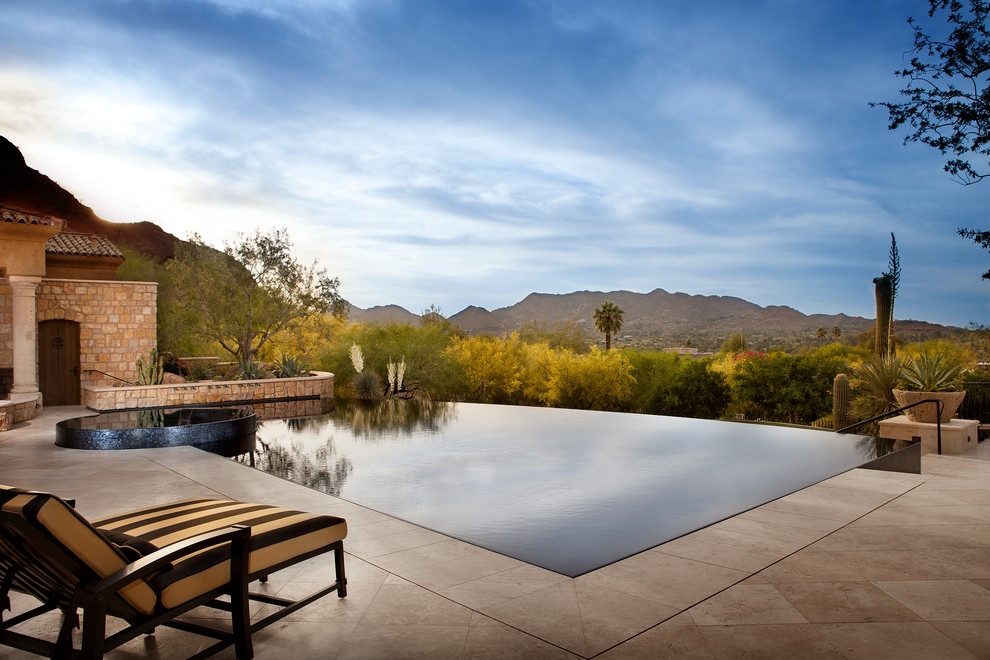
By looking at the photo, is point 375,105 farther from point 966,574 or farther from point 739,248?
point 739,248

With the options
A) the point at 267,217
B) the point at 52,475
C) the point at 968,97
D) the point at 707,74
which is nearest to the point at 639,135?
the point at 707,74

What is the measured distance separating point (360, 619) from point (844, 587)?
7.91ft

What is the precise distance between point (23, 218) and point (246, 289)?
698cm

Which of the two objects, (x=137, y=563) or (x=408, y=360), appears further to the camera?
(x=408, y=360)

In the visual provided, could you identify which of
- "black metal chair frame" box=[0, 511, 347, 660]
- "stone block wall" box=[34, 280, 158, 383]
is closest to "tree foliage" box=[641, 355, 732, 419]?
"stone block wall" box=[34, 280, 158, 383]

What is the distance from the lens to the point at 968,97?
15.1ft

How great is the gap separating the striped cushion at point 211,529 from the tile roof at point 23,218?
400 inches

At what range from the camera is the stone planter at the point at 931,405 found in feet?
26.1

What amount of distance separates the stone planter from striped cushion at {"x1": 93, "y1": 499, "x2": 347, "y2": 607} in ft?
27.4

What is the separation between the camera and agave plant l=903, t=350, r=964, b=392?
26.9 feet

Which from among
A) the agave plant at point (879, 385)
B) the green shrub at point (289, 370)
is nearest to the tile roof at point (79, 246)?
the green shrub at point (289, 370)

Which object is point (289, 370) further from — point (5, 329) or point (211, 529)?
point (211, 529)

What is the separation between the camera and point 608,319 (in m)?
42.4

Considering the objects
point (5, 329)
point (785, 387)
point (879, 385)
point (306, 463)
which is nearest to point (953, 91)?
point (879, 385)
